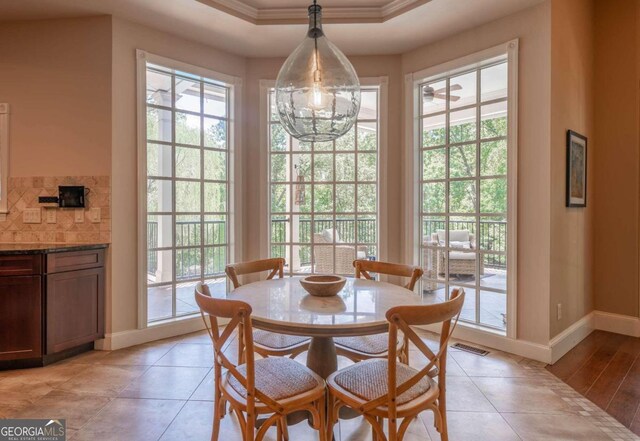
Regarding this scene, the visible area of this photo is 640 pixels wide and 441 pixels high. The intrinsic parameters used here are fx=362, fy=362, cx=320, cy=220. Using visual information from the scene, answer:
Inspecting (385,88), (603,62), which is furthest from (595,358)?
(385,88)

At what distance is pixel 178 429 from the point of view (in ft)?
6.54

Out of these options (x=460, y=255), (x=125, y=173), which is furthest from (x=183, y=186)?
(x=460, y=255)

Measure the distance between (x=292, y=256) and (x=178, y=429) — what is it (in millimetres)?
2128

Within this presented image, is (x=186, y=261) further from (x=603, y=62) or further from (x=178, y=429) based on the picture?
(x=603, y=62)

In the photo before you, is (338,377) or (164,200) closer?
(338,377)

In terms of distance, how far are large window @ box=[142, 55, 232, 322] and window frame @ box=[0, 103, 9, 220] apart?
1.16m

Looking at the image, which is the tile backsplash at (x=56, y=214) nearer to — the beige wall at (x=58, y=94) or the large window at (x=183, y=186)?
the beige wall at (x=58, y=94)

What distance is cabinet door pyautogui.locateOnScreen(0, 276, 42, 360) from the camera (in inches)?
105

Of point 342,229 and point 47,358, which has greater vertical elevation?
point 342,229

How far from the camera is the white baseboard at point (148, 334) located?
122 inches

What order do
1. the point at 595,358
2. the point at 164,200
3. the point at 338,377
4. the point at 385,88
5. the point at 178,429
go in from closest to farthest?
the point at 338,377 → the point at 178,429 → the point at 595,358 → the point at 164,200 → the point at 385,88

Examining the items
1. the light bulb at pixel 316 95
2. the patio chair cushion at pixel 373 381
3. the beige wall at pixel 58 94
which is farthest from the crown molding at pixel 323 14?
the patio chair cushion at pixel 373 381

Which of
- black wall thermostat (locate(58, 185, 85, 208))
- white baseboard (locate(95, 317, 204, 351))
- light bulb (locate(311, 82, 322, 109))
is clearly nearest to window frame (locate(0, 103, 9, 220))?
black wall thermostat (locate(58, 185, 85, 208))

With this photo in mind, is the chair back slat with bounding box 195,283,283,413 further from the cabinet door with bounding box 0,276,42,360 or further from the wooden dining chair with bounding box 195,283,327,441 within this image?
the cabinet door with bounding box 0,276,42,360
